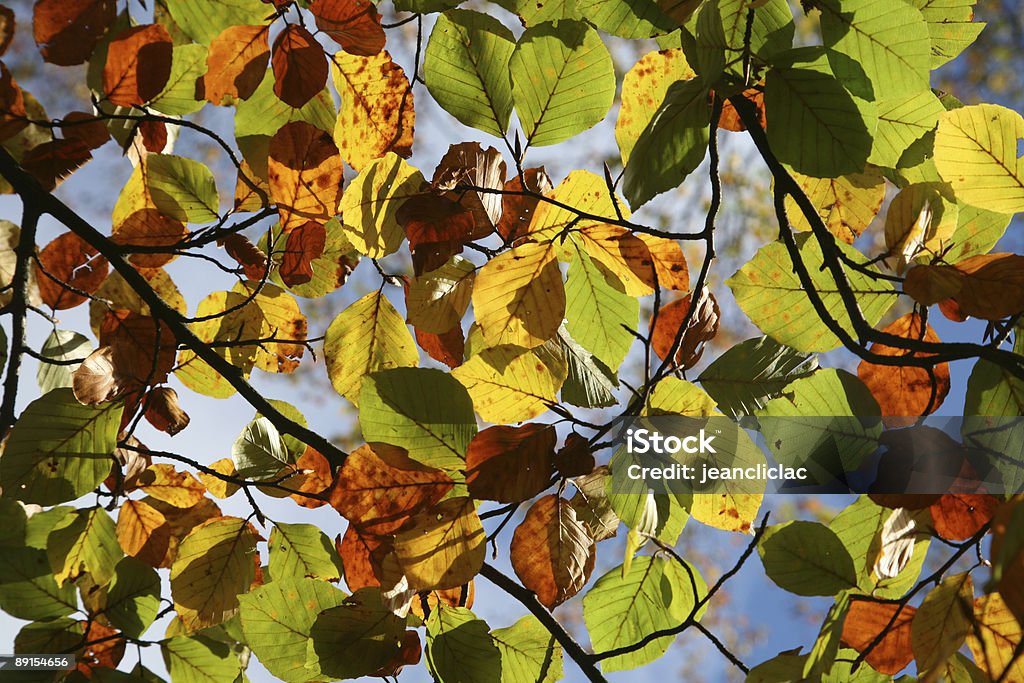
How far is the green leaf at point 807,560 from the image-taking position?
1.50ft

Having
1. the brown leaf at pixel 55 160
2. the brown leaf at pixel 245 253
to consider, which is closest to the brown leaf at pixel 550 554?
the brown leaf at pixel 245 253

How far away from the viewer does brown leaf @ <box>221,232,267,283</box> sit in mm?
692

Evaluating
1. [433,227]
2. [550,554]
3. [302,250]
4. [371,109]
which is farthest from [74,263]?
[550,554]

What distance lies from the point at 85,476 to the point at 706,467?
20.4 inches

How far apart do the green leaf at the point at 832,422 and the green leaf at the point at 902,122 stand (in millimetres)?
166

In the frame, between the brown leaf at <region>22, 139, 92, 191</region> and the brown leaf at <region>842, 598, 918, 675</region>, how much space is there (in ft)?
2.72

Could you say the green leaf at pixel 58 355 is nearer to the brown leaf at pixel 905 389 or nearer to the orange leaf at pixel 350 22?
the orange leaf at pixel 350 22

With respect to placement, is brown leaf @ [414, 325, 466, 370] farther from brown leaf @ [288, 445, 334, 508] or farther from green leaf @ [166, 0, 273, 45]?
green leaf @ [166, 0, 273, 45]

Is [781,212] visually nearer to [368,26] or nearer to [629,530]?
[629,530]

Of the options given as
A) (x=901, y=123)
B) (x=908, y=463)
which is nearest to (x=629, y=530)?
(x=908, y=463)

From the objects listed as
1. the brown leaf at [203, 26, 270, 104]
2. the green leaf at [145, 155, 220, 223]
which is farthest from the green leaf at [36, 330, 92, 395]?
the brown leaf at [203, 26, 270, 104]

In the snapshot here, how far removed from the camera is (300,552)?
2.26 feet

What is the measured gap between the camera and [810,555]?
1.50 feet

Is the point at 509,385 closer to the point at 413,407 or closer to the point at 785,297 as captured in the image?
the point at 413,407
